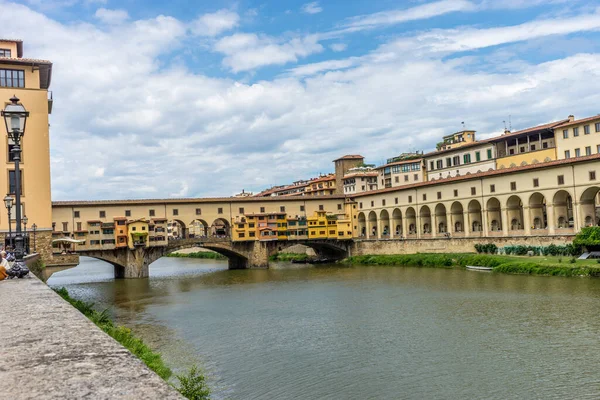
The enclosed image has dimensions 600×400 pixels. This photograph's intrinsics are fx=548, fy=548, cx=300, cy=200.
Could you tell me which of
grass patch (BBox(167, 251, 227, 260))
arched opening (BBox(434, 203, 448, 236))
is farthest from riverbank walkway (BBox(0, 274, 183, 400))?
grass patch (BBox(167, 251, 227, 260))

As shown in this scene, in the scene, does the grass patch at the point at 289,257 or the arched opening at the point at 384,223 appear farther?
the grass patch at the point at 289,257

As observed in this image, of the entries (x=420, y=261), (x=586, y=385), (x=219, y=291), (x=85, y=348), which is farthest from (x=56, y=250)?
(x=85, y=348)

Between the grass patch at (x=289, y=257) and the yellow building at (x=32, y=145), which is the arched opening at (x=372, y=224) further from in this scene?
the yellow building at (x=32, y=145)

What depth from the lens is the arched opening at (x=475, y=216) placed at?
54094 mm

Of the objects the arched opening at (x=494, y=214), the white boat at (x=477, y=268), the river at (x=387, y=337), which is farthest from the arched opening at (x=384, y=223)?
the river at (x=387, y=337)

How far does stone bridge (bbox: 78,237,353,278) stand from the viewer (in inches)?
2087

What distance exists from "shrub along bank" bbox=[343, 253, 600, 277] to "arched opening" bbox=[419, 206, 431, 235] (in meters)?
6.48

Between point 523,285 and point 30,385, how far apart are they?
32742 millimetres

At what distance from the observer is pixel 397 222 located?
66.9m

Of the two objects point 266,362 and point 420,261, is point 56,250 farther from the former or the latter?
point 266,362

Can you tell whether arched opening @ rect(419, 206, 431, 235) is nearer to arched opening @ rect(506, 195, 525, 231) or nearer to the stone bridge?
the stone bridge

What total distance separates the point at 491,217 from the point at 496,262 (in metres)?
12.8

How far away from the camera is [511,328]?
20.5m

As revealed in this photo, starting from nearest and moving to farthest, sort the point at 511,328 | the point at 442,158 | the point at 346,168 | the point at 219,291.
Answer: the point at 511,328 → the point at 219,291 → the point at 442,158 → the point at 346,168
